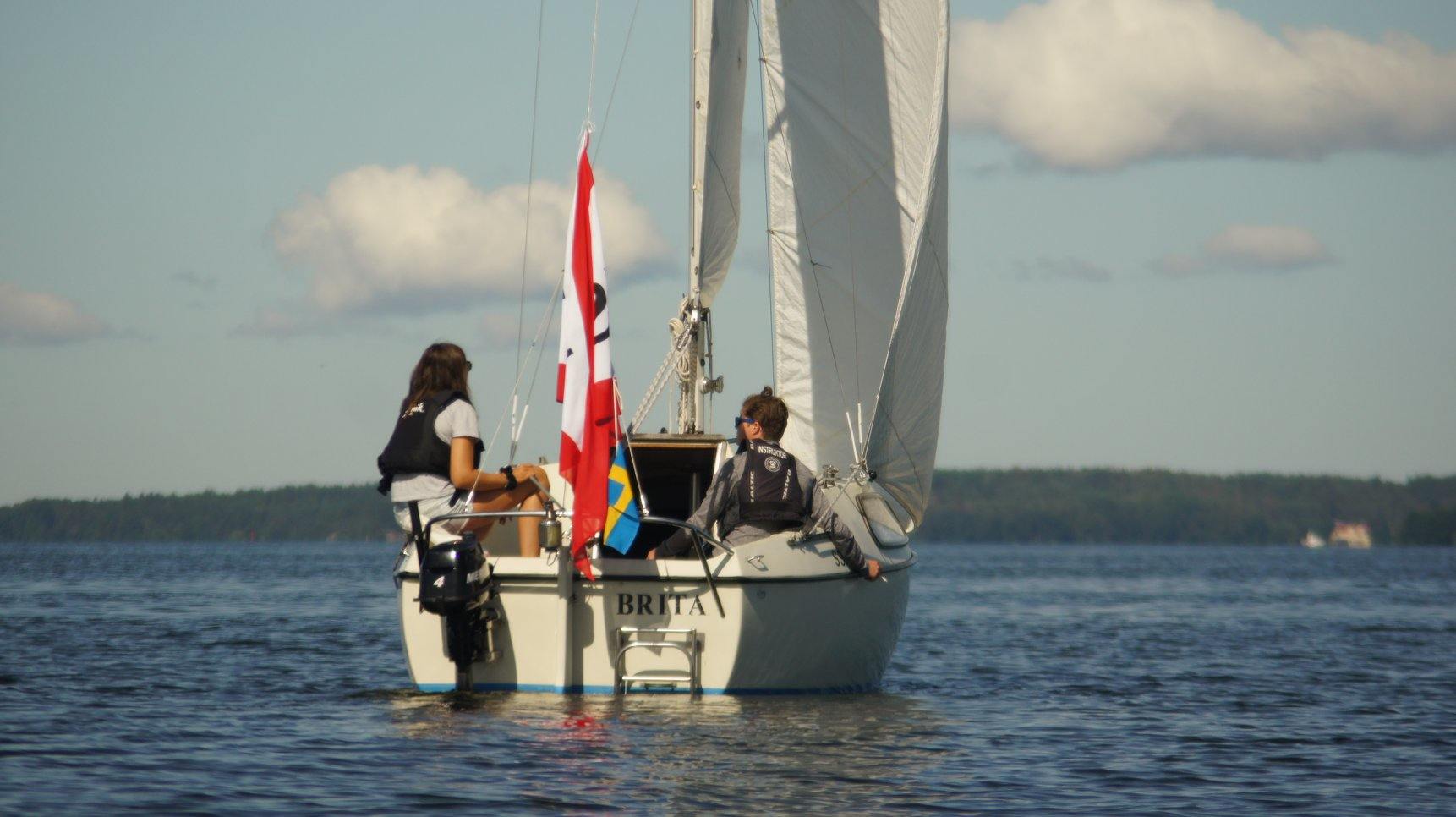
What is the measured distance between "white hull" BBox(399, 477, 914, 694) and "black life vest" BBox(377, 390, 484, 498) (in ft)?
2.10

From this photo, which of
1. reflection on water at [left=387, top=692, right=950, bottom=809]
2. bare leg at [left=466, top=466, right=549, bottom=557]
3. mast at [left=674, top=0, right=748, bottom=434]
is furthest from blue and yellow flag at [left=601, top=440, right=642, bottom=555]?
mast at [left=674, top=0, right=748, bottom=434]

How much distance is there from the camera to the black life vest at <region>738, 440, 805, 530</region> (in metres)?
10.5

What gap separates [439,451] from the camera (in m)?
10.0

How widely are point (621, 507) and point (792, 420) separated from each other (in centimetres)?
375

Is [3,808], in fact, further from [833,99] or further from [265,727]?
[833,99]

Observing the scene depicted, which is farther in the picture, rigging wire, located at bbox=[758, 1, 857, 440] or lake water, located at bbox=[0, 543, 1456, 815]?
rigging wire, located at bbox=[758, 1, 857, 440]

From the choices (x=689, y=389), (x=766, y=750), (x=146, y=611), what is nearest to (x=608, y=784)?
(x=766, y=750)

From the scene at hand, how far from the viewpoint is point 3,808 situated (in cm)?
701

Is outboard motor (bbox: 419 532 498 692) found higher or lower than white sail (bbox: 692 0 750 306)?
lower

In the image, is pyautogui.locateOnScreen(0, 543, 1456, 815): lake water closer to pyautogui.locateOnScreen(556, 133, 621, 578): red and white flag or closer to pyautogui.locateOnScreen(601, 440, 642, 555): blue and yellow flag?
pyautogui.locateOnScreen(601, 440, 642, 555): blue and yellow flag

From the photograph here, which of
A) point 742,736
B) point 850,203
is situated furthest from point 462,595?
point 850,203

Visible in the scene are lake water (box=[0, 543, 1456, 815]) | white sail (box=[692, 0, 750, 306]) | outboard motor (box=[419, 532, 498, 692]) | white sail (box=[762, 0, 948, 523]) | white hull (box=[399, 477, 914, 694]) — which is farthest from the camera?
white sail (box=[762, 0, 948, 523])

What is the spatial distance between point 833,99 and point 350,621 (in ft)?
40.3

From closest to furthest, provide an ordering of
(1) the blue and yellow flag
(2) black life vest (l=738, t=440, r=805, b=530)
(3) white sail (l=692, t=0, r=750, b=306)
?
(1) the blue and yellow flag, (2) black life vest (l=738, t=440, r=805, b=530), (3) white sail (l=692, t=0, r=750, b=306)
